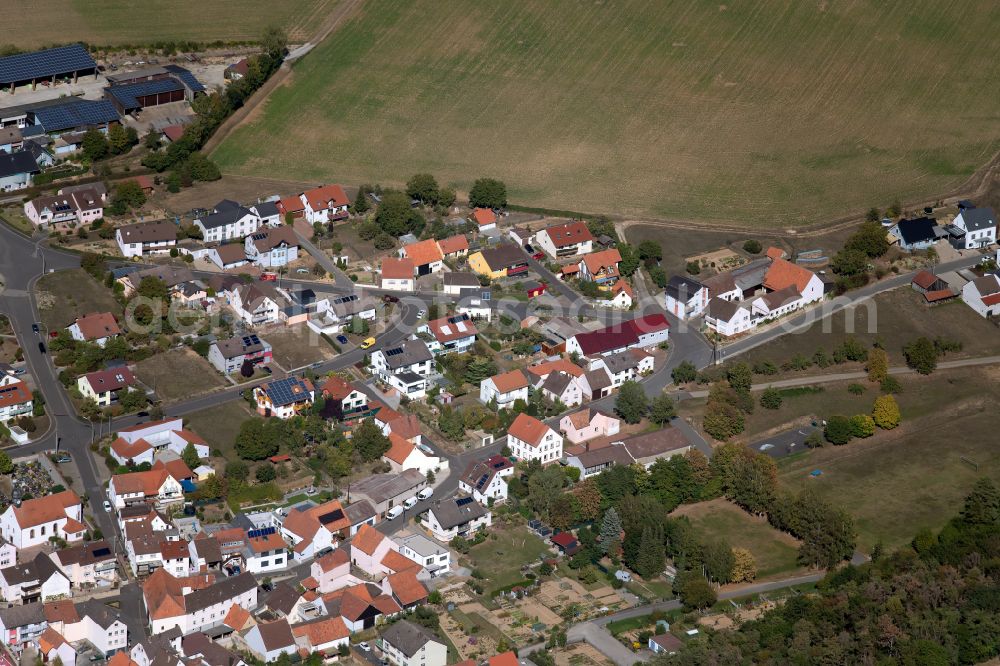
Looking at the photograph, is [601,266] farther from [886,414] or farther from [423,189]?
[886,414]

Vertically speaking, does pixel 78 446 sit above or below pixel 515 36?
below

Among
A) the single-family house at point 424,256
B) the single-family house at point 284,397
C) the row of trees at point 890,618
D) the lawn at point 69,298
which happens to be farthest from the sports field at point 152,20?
the row of trees at point 890,618

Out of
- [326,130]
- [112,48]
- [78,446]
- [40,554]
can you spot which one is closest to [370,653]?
[40,554]

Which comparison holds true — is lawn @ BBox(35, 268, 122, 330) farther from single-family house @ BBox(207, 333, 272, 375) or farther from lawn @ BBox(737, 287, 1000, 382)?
lawn @ BBox(737, 287, 1000, 382)

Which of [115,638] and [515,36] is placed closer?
[115,638]

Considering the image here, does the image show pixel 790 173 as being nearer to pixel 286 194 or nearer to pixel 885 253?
pixel 885 253

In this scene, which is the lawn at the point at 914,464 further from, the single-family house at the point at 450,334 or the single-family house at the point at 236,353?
the single-family house at the point at 236,353

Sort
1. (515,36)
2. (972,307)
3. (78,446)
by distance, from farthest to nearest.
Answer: (515,36), (972,307), (78,446)
